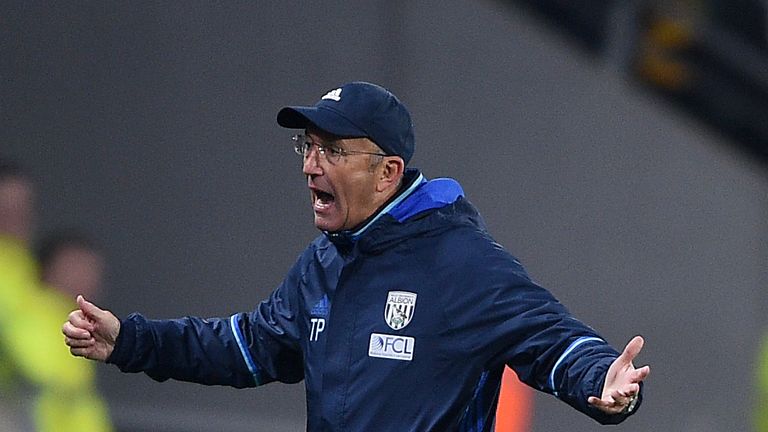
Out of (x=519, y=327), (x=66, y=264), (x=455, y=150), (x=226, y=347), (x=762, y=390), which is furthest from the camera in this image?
(x=762, y=390)

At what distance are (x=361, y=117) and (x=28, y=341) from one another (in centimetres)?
265

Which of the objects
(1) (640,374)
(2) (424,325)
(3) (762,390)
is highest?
(1) (640,374)

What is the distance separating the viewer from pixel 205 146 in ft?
24.1

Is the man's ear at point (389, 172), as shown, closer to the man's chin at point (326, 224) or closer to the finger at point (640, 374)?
the man's chin at point (326, 224)

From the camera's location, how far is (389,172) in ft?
12.3

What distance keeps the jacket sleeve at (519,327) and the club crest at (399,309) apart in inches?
3.5

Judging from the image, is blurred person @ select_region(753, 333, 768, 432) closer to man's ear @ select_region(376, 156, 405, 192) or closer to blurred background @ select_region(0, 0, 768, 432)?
blurred background @ select_region(0, 0, 768, 432)

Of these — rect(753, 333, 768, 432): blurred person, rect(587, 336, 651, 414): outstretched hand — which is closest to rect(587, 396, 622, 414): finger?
rect(587, 336, 651, 414): outstretched hand

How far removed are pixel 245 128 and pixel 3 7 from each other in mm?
1267

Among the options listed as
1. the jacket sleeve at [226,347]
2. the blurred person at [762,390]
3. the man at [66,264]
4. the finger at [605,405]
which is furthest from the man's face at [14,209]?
the blurred person at [762,390]

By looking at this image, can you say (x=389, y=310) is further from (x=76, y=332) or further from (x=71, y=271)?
(x=71, y=271)

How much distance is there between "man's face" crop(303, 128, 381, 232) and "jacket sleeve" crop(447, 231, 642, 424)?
0.90 feet

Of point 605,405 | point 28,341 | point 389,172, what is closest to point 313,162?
point 389,172

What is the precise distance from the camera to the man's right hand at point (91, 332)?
377 centimetres
